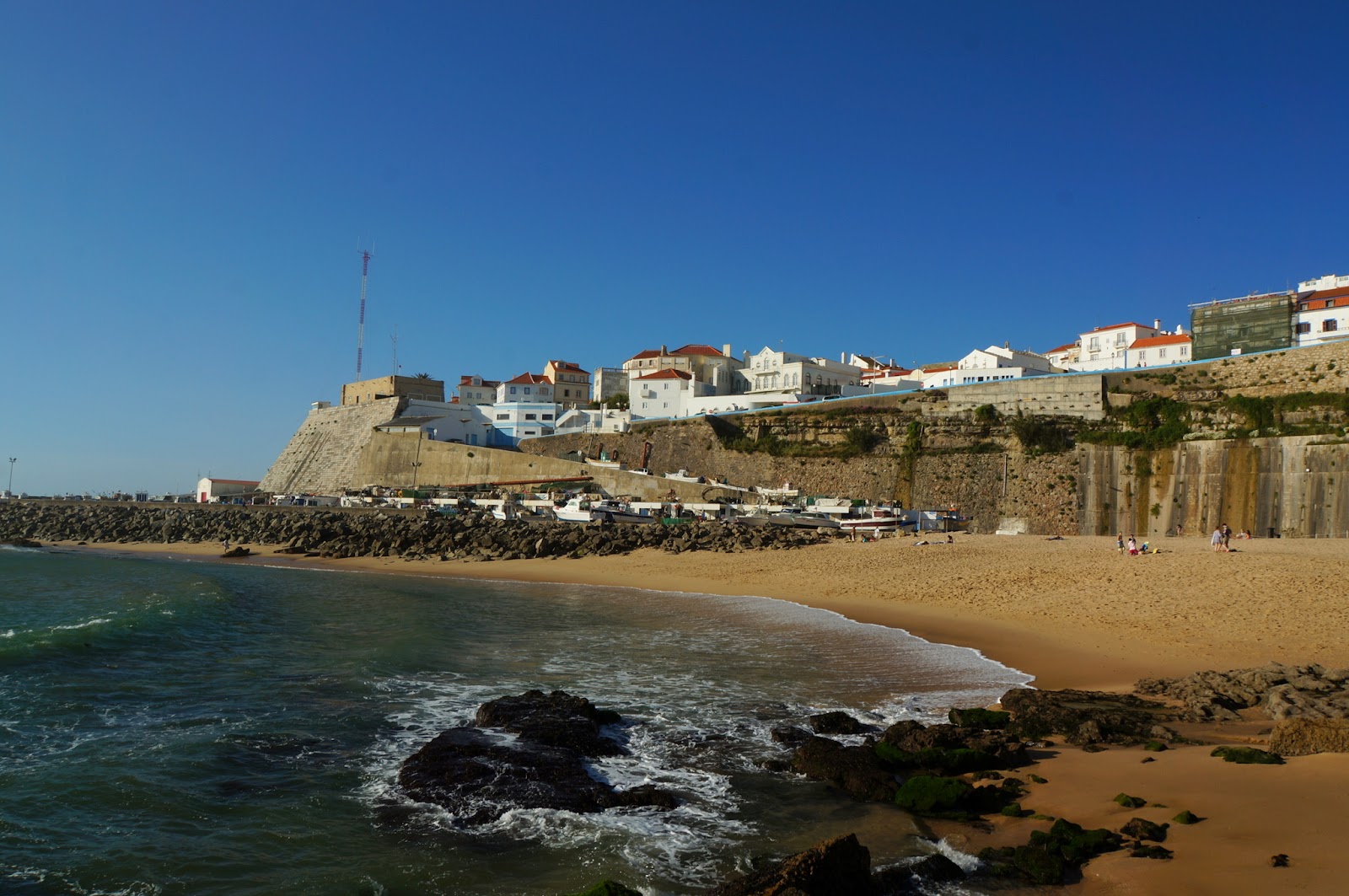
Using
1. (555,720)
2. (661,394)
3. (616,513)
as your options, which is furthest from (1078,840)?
(661,394)

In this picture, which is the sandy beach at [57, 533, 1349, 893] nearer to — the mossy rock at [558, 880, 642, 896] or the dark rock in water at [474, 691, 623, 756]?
the mossy rock at [558, 880, 642, 896]

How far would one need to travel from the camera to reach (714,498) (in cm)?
4453

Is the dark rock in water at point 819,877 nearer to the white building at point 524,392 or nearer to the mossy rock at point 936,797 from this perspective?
the mossy rock at point 936,797

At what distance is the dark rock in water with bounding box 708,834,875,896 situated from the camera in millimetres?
5609

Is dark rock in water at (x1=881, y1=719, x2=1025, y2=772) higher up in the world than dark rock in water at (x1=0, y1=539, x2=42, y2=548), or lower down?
higher up

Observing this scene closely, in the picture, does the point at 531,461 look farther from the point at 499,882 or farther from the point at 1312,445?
the point at 499,882

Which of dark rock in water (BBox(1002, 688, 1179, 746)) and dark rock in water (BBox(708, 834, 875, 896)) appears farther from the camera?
dark rock in water (BBox(1002, 688, 1179, 746))

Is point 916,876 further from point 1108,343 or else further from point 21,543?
point 1108,343

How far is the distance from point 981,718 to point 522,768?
541 cm

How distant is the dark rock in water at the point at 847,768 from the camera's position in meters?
8.14

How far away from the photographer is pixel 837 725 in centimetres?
1007

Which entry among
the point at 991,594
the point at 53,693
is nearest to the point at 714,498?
the point at 991,594

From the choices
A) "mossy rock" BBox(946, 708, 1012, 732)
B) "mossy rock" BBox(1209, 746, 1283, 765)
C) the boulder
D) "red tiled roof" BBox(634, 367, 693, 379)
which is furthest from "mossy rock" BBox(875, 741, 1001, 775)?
"red tiled roof" BBox(634, 367, 693, 379)

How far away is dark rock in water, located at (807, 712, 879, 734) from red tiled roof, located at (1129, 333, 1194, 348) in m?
52.6
